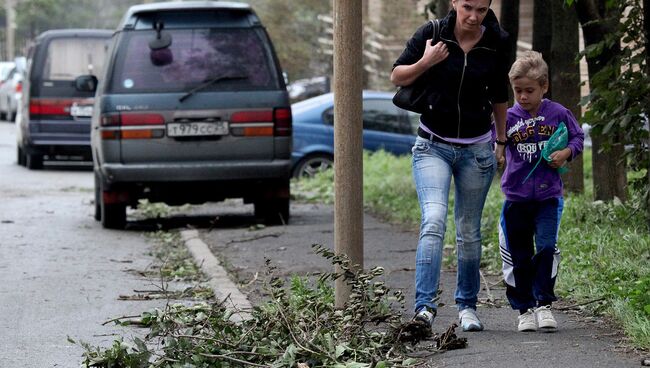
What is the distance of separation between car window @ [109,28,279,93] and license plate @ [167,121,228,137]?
1.13ft

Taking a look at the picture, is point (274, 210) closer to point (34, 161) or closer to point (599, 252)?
point (599, 252)

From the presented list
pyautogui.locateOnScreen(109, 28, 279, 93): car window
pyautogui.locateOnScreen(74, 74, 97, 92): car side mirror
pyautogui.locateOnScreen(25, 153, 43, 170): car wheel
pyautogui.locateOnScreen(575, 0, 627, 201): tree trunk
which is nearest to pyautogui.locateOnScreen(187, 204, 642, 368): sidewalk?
pyautogui.locateOnScreen(109, 28, 279, 93): car window

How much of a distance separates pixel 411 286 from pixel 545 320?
221 cm

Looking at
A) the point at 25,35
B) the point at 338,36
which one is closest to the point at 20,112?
the point at 338,36

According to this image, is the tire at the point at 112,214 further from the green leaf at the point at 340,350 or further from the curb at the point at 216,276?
the green leaf at the point at 340,350

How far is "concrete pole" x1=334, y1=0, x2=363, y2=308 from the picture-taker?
696cm

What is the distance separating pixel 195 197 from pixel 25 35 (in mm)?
58674

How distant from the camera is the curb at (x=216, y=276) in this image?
8.03 meters

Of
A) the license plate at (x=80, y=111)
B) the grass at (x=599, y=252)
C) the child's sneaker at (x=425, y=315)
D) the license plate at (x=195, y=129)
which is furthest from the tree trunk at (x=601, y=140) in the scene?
the license plate at (x=80, y=111)

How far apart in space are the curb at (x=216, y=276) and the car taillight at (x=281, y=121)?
1.18m

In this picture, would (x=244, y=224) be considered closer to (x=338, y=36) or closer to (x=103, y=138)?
(x=103, y=138)

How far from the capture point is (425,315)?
6.48m

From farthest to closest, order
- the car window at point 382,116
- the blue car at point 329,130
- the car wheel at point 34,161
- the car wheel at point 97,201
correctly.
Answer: the car wheel at point 34,161 → the car window at point 382,116 → the blue car at point 329,130 → the car wheel at point 97,201

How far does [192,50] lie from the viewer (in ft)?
42.9
